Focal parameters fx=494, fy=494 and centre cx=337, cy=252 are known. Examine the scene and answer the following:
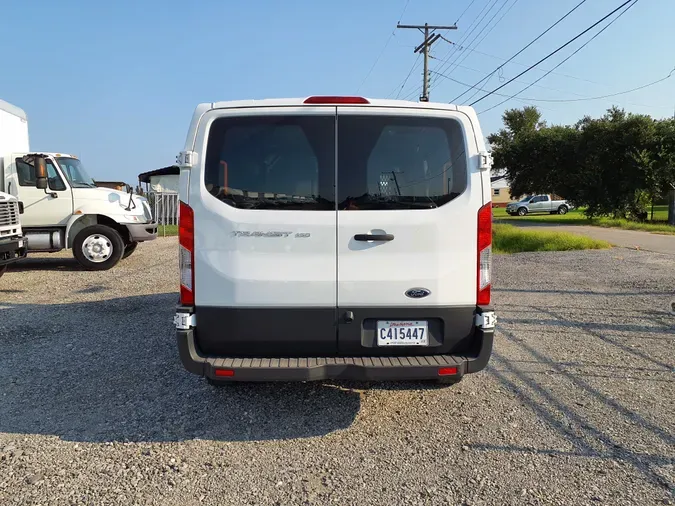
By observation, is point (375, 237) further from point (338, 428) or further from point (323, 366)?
point (338, 428)

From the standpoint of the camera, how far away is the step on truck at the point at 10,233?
8.61m

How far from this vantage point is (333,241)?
3.30m

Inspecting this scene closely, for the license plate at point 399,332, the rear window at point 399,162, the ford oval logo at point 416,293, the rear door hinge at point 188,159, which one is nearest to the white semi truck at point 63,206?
the rear door hinge at point 188,159

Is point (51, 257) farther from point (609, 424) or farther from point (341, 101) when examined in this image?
point (609, 424)

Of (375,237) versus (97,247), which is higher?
(375,237)

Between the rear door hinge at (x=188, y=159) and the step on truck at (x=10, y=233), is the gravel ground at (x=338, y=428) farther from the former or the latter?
the step on truck at (x=10, y=233)

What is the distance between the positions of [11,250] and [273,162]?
7.51 m

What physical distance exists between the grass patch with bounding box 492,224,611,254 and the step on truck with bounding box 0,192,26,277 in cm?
1252

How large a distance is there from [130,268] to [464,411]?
9493mm

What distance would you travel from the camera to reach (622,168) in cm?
2753

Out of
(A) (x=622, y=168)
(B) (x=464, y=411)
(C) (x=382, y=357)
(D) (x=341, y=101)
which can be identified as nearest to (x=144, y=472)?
(C) (x=382, y=357)

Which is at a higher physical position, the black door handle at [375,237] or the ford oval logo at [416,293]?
the black door handle at [375,237]

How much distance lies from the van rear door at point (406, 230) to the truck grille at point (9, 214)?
7983mm

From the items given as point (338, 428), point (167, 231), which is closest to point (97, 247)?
point (338, 428)
